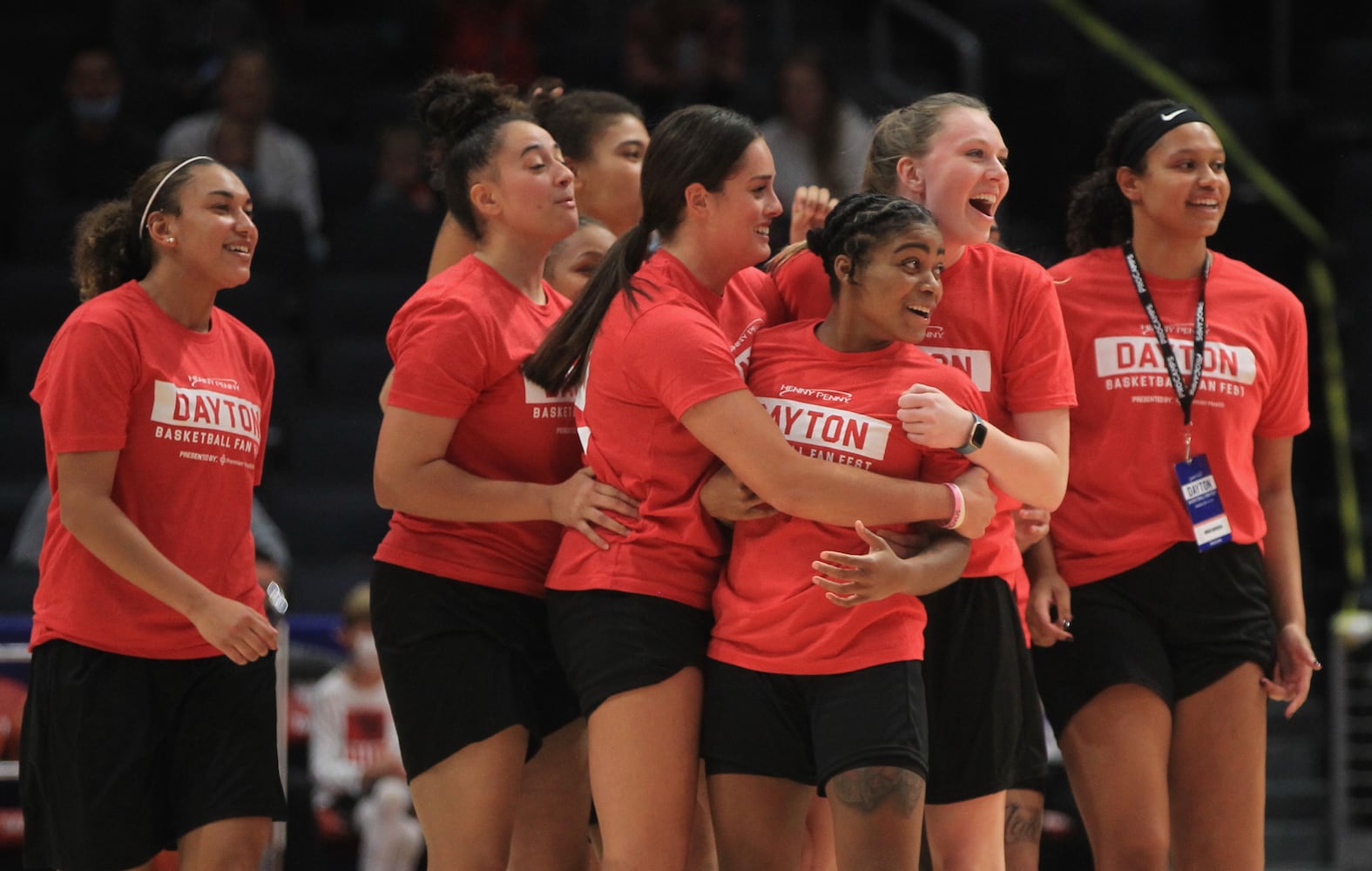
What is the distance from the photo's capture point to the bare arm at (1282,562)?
3.75 meters

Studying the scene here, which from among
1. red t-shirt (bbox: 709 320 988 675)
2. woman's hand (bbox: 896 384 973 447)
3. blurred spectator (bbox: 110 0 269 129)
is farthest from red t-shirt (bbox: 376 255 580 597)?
blurred spectator (bbox: 110 0 269 129)

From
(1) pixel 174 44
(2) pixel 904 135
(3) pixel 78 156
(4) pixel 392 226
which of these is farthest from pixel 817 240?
(1) pixel 174 44

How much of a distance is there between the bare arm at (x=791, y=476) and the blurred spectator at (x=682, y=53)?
557cm

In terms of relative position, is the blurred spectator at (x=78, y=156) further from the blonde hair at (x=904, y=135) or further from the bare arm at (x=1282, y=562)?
the bare arm at (x=1282, y=562)

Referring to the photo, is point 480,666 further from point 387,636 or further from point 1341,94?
point 1341,94

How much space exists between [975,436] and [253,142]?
5.68 meters

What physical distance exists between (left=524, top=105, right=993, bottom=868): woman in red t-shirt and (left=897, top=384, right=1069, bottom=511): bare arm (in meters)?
0.07

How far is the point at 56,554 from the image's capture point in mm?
3566

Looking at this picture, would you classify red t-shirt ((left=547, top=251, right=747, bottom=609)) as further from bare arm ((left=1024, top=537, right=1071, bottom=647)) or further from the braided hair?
bare arm ((left=1024, top=537, right=1071, bottom=647))

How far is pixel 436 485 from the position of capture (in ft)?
11.0

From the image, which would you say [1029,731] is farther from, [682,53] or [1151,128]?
[682,53]

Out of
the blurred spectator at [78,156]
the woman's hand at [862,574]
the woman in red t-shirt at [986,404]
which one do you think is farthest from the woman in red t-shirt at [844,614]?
the blurred spectator at [78,156]

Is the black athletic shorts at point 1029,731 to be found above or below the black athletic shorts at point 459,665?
below

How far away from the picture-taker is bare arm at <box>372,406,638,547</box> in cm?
332
